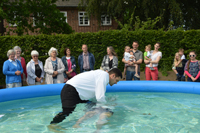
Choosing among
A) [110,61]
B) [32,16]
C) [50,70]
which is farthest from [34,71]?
[32,16]

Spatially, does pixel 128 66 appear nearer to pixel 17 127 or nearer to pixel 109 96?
pixel 109 96

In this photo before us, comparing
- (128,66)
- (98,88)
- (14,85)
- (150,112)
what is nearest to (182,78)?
(128,66)

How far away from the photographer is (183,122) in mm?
4477

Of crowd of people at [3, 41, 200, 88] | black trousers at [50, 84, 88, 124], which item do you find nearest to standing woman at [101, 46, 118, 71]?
crowd of people at [3, 41, 200, 88]

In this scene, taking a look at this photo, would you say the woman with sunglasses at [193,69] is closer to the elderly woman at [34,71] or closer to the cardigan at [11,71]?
the elderly woman at [34,71]

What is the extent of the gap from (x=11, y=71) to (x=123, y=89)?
3486 millimetres

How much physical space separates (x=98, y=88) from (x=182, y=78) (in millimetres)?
5403

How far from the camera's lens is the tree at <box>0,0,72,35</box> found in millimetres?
14562

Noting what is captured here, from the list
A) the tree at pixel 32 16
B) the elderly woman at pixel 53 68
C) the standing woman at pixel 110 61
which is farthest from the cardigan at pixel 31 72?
the tree at pixel 32 16

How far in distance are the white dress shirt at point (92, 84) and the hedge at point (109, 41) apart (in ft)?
25.2

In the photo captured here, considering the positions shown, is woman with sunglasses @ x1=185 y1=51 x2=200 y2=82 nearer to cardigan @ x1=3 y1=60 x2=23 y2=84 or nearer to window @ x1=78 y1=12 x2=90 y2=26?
cardigan @ x1=3 y1=60 x2=23 y2=84

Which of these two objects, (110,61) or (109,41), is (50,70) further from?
(109,41)

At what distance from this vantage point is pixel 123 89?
7.05 metres

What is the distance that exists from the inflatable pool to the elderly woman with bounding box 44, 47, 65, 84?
476 mm
